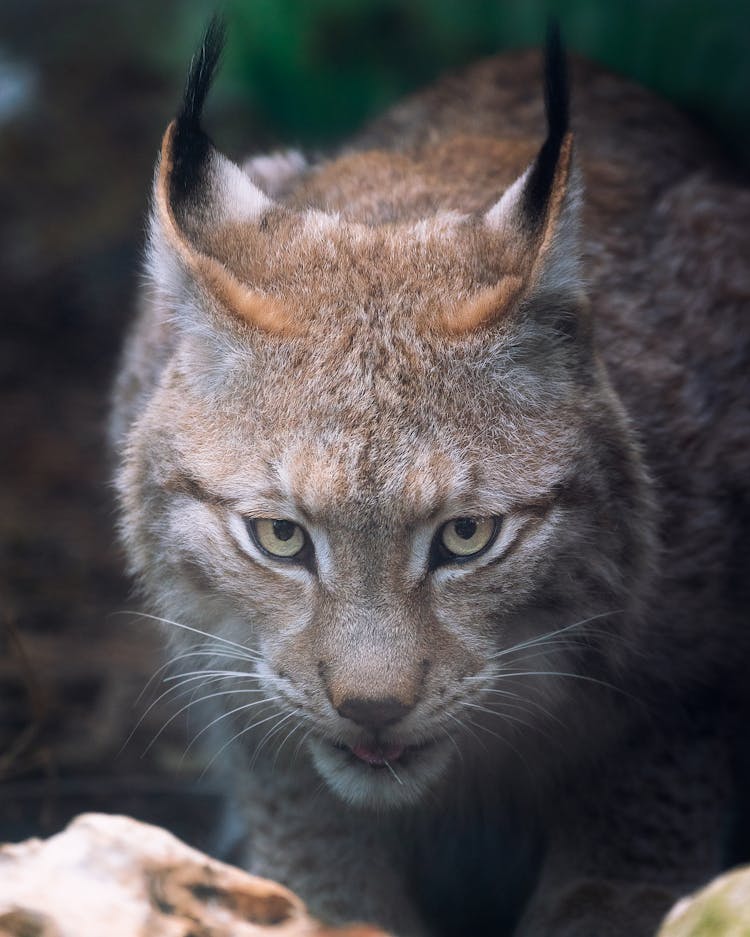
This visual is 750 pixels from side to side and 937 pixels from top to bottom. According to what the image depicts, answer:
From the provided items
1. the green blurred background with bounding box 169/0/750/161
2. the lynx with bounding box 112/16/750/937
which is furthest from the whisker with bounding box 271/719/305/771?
the green blurred background with bounding box 169/0/750/161

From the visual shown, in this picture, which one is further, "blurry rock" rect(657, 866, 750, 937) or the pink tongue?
the pink tongue

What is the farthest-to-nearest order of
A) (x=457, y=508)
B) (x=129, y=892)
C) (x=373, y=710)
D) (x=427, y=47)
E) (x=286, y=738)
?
(x=427, y=47) < (x=286, y=738) < (x=457, y=508) < (x=373, y=710) < (x=129, y=892)

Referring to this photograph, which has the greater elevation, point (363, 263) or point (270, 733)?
point (363, 263)

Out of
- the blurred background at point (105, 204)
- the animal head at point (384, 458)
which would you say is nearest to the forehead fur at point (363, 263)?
the animal head at point (384, 458)

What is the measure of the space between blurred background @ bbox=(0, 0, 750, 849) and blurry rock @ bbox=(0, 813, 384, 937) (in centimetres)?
184

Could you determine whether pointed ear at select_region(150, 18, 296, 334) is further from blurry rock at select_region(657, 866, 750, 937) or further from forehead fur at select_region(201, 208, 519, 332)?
blurry rock at select_region(657, 866, 750, 937)

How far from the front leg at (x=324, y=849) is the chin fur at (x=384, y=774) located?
0.58 meters

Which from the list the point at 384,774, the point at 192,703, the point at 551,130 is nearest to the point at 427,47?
the point at 551,130

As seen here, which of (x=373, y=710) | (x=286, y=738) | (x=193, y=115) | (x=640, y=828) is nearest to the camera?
(x=373, y=710)

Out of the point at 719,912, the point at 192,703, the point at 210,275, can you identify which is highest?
the point at 210,275

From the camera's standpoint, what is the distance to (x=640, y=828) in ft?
12.3

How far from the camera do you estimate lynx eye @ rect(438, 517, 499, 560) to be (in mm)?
2943

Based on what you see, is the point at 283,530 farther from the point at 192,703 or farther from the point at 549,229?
the point at 192,703

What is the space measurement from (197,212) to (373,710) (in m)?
1.33
